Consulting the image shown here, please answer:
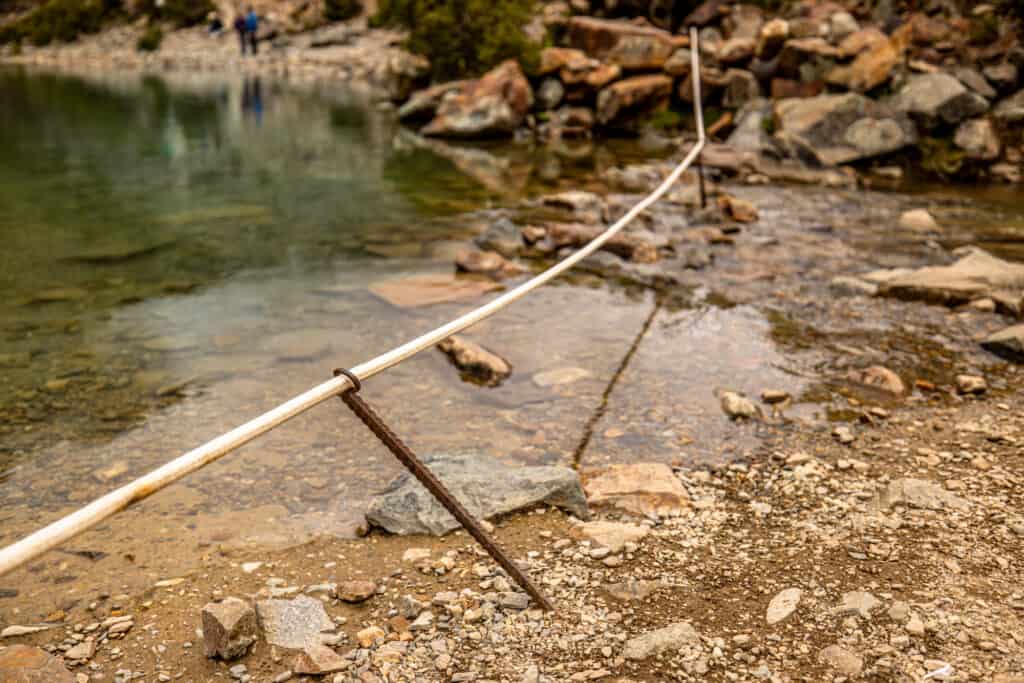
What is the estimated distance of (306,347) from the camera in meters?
7.11

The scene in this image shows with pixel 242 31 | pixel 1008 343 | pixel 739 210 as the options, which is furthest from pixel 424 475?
pixel 242 31

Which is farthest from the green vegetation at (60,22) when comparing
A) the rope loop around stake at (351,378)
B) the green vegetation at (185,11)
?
the rope loop around stake at (351,378)

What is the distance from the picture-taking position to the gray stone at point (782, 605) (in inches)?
136

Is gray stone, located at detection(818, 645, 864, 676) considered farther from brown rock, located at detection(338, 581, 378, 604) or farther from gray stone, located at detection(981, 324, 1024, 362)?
gray stone, located at detection(981, 324, 1024, 362)

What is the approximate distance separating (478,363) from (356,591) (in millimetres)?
2896

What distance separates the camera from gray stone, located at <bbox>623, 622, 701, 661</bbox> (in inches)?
129

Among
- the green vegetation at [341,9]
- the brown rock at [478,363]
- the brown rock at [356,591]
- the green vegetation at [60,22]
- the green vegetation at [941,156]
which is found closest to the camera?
the brown rock at [356,591]

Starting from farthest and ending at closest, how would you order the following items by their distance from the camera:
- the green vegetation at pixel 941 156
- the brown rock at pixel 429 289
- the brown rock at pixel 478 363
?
the green vegetation at pixel 941 156
the brown rock at pixel 429 289
the brown rock at pixel 478 363

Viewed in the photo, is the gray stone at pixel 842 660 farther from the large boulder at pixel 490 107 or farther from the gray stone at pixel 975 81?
the large boulder at pixel 490 107

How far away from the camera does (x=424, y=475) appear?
10.4 ft

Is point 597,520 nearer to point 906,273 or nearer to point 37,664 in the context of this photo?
point 37,664

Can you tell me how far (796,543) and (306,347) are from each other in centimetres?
442

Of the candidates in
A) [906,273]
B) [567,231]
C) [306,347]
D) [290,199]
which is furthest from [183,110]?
[906,273]

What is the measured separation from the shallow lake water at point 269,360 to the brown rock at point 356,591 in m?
0.65
